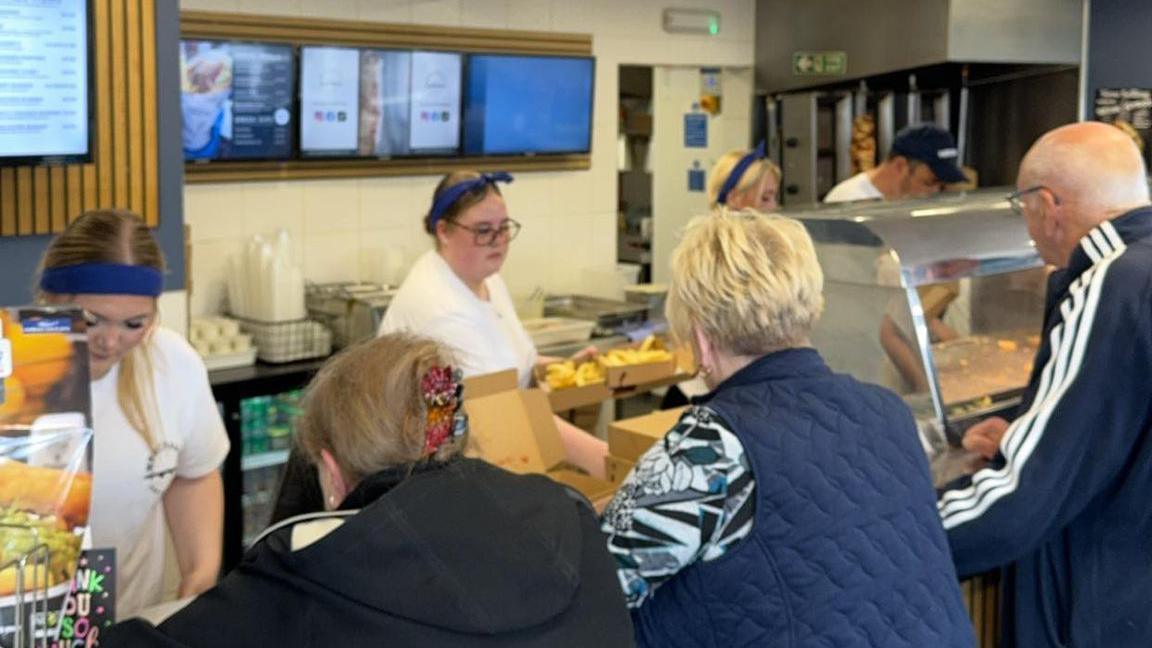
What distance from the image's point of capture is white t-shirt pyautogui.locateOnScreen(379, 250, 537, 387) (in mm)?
4027

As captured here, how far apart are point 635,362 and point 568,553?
3.55 m

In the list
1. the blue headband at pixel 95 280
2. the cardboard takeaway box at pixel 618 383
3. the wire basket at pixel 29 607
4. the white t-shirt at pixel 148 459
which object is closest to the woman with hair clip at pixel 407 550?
the wire basket at pixel 29 607

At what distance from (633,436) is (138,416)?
124cm

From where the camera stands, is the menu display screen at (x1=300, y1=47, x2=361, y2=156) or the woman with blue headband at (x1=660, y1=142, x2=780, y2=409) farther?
the menu display screen at (x1=300, y1=47, x2=361, y2=156)

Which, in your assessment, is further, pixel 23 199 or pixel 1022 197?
pixel 23 199

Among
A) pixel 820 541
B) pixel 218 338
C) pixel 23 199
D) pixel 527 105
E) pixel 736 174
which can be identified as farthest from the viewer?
pixel 527 105

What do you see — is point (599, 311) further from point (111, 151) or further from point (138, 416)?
point (138, 416)

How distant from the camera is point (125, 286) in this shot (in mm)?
2734

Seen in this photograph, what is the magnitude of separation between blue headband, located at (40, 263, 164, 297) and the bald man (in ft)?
5.78

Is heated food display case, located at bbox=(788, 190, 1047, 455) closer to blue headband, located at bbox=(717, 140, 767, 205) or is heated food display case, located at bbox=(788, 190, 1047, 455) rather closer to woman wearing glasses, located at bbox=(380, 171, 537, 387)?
woman wearing glasses, located at bbox=(380, 171, 537, 387)

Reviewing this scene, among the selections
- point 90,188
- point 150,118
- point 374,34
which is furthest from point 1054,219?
point 374,34

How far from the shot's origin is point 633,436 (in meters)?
3.54

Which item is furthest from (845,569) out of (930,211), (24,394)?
(930,211)

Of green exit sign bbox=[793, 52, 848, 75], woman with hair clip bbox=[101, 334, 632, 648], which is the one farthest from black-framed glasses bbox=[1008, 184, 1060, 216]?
green exit sign bbox=[793, 52, 848, 75]
